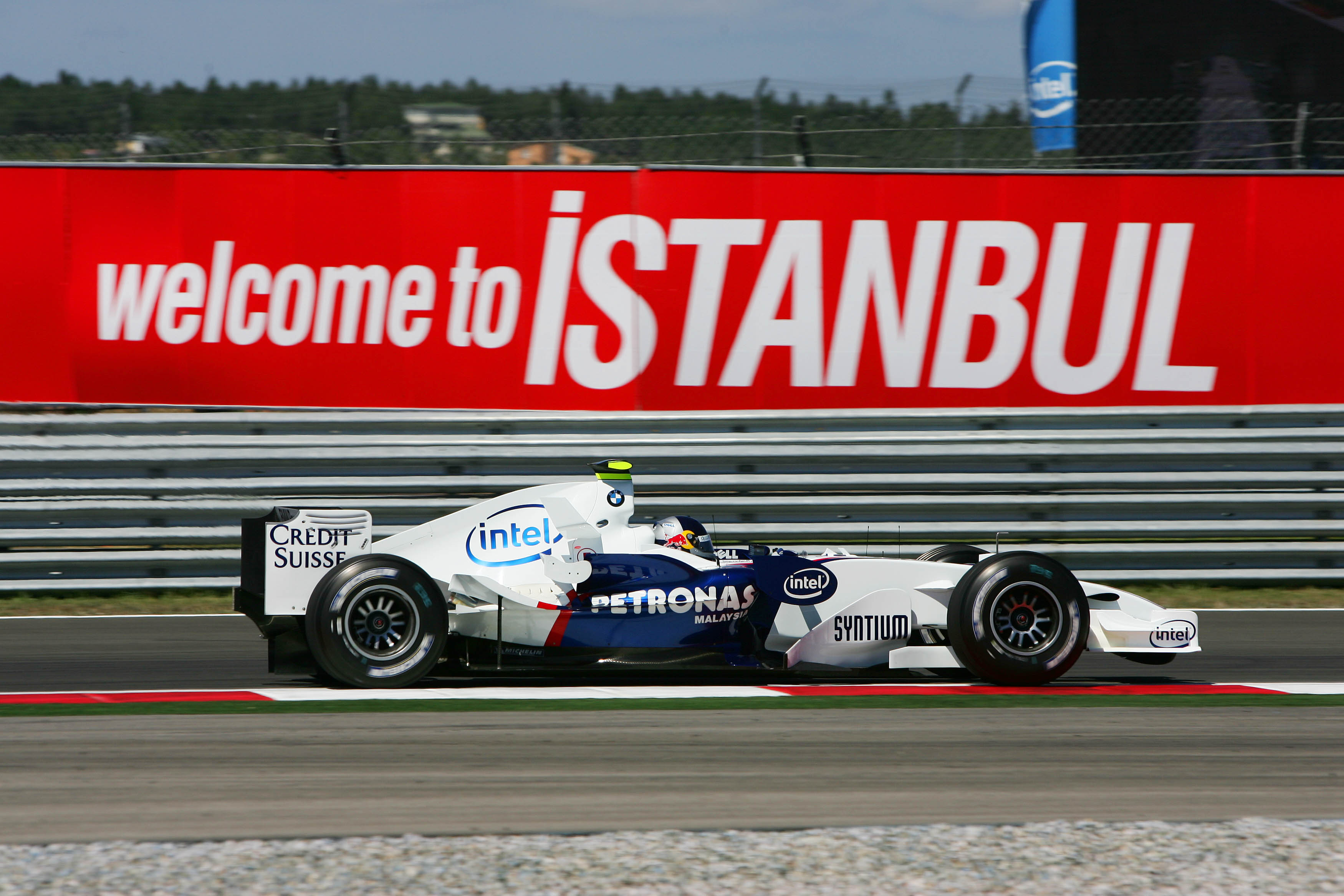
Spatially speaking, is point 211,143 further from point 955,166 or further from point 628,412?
point 955,166

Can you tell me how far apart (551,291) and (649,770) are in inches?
221

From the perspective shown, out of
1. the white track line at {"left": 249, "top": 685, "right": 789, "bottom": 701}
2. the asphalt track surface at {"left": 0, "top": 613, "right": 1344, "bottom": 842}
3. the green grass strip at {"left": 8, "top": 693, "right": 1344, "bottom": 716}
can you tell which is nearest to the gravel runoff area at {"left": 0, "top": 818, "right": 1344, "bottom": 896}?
the asphalt track surface at {"left": 0, "top": 613, "right": 1344, "bottom": 842}

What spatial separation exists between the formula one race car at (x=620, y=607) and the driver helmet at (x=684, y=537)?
0.14 ft

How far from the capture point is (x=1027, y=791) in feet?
15.1

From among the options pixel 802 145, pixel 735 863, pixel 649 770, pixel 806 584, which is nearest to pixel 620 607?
pixel 806 584

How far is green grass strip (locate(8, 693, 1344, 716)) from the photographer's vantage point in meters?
5.80

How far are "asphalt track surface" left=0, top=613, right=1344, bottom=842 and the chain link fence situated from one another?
540 cm

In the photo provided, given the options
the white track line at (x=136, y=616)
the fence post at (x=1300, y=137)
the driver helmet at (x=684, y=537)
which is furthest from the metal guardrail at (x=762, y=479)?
the driver helmet at (x=684, y=537)

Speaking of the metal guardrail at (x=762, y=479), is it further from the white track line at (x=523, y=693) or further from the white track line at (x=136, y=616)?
the white track line at (x=523, y=693)

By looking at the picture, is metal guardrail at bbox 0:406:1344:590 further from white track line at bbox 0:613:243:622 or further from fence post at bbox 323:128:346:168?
fence post at bbox 323:128:346:168

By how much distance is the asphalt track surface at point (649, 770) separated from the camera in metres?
4.27

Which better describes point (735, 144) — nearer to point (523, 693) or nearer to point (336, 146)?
point (336, 146)

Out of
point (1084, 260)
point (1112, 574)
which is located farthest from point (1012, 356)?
point (1112, 574)

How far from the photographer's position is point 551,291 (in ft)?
32.6
